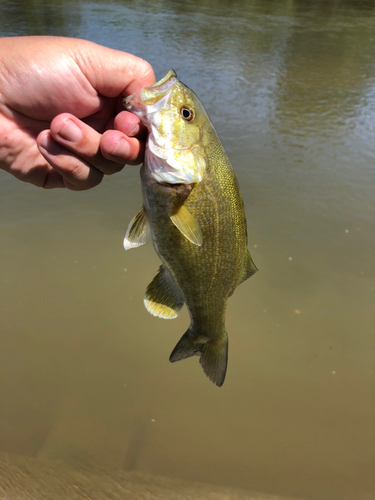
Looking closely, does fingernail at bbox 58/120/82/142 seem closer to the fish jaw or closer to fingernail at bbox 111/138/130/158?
fingernail at bbox 111/138/130/158

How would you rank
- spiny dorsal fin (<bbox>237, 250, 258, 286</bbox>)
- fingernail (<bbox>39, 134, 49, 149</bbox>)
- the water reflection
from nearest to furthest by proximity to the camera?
fingernail (<bbox>39, 134, 49, 149</bbox>)
spiny dorsal fin (<bbox>237, 250, 258, 286</bbox>)
the water reflection

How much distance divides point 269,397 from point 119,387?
1303mm

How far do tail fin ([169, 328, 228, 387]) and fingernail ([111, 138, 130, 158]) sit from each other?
3.77ft

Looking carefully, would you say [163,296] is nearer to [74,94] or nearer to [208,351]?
[208,351]

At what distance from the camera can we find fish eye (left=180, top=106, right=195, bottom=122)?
6.13ft

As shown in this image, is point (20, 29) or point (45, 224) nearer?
point (45, 224)

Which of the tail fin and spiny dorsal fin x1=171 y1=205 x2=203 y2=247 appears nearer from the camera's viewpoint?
spiny dorsal fin x1=171 y1=205 x2=203 y2=247

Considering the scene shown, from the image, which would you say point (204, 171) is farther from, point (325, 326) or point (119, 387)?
point (325, 326)

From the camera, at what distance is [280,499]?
2.55 meters

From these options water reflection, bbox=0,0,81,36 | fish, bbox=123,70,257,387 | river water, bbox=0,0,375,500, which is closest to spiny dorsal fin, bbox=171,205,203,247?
fish, bbox=123,70,257,387

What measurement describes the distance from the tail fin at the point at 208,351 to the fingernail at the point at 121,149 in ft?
3.77

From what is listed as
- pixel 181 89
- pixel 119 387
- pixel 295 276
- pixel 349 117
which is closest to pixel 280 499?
pixel 119 387

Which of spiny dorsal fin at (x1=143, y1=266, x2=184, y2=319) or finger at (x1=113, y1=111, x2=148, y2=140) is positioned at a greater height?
finger at (x1=113, y1=111, x2=148, y2=140)

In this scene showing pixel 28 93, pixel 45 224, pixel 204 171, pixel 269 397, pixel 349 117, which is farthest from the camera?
pixel 349 117
